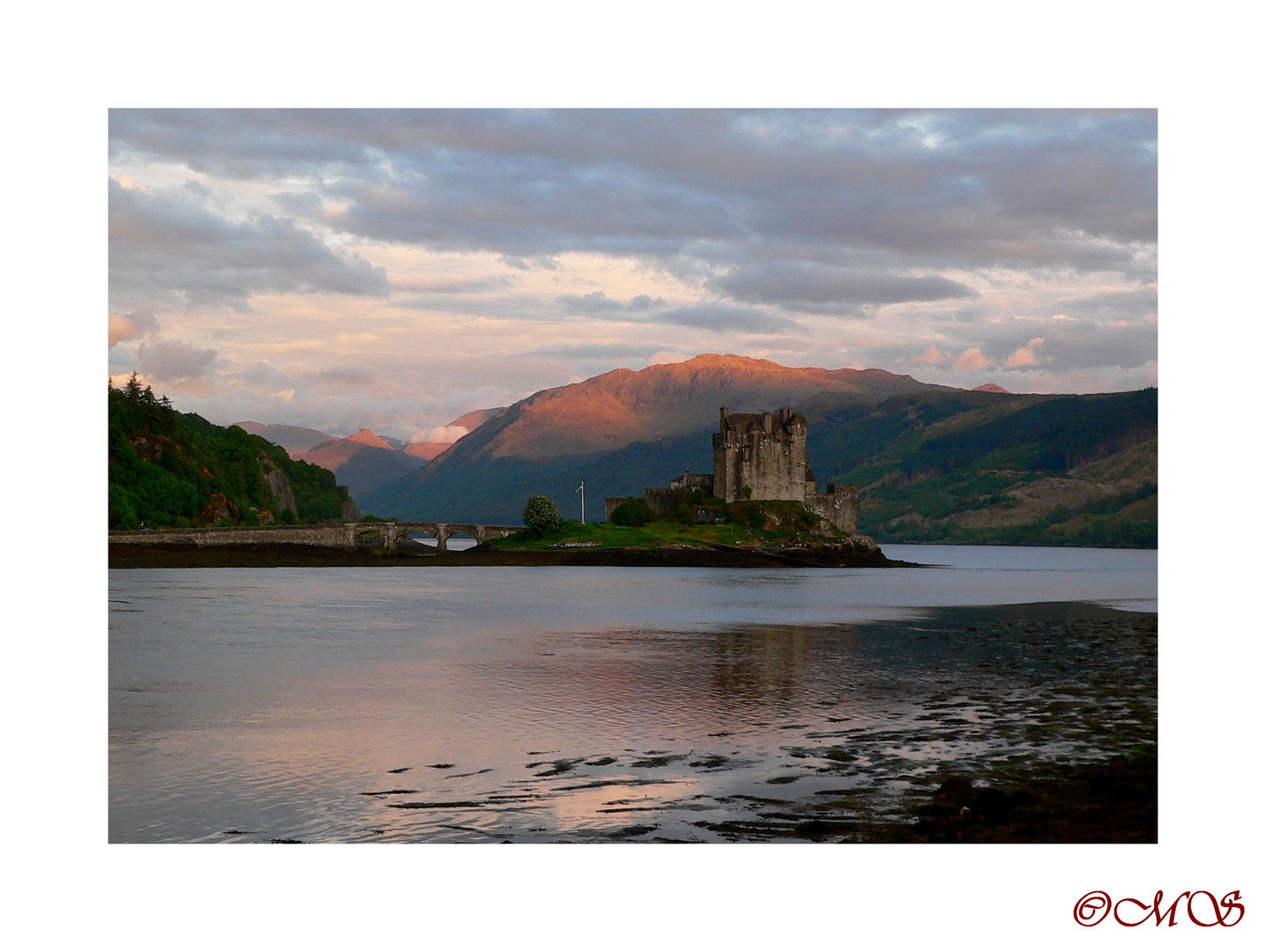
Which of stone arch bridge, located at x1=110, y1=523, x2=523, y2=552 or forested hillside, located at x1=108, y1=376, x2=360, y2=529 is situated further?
forested hillside, located at x1=108, y1=376, x2=360, y2=529

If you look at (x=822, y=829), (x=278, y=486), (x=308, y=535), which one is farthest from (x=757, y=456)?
(x=822, y=829)

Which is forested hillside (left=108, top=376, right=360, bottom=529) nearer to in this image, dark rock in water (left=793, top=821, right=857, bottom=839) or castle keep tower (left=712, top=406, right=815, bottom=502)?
castle keep tower (left=712, top=406, right=815, bottom=502)

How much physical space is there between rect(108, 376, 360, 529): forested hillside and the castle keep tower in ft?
175

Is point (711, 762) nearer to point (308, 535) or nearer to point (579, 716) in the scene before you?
point (579, 716)

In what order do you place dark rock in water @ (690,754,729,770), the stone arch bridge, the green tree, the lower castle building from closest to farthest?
dark rock in water @ (690,754,729,770) < the stone arch bridge < the green tree < the lower castle building

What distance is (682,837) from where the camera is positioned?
511 inches

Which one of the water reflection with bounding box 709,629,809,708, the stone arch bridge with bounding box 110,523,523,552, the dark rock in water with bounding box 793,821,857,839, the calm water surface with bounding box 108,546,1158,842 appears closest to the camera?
the dark rock in water with bounding box 793,821,857,839

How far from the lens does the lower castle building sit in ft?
403

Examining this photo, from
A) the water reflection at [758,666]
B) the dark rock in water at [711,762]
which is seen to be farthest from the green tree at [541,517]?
the dark rock in water at [711,762]

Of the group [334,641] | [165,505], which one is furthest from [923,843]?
[165,505]

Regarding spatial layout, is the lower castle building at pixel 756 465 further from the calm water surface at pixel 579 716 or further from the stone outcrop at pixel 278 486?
the calm water surface at pixel 579 716

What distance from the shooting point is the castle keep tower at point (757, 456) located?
123 meters

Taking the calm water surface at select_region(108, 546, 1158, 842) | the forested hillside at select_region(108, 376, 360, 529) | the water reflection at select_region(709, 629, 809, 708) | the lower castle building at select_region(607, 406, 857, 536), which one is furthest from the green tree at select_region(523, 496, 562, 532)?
the water reflection at select_region(709, 629, 809, 708)

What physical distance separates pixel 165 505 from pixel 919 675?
92910mm
